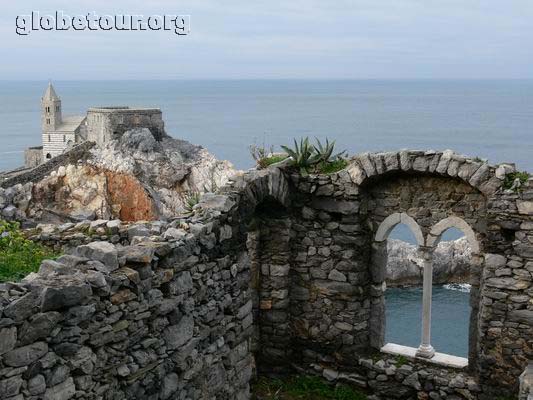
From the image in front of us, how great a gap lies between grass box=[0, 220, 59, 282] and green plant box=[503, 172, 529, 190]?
607 centimetres

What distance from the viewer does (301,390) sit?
10.7m

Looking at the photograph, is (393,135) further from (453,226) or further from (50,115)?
(453,226)

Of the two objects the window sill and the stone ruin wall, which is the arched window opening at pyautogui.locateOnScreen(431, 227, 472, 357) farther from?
the stone ruin wall

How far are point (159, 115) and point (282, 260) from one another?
3885 centimetres

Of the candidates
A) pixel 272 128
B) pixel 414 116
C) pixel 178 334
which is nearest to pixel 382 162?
pixel 178 334

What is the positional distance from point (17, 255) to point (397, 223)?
567cm

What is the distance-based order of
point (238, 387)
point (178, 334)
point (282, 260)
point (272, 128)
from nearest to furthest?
1. point (178, 334)
2. point (238, 387)
3. point (282, 260)
4. point (272, 128)

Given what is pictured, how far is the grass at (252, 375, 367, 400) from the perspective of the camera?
1046cm

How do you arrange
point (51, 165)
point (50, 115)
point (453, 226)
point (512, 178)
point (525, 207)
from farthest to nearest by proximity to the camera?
point (50, 115) < point (51, 165) < point (453, 226) < point (512, 178) < point (525, 207)

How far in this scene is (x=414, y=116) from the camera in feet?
367

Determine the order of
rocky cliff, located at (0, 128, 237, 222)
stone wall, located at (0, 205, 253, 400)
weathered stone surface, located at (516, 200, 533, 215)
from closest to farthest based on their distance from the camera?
stone wall, located at (0, 205, 253, 400) → weathered stone surface, located at (516, 200, 533, 215) → rocky cliff, located at (0, 128, 237, 222)

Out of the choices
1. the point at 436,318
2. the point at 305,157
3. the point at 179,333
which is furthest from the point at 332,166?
the point at 436,318

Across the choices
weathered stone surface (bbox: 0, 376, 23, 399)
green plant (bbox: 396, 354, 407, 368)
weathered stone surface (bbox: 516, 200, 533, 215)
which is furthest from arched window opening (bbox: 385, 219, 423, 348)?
weathered stone surface (bbox: 0, 376, 23, 399)

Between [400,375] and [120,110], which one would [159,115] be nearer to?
[120,110]
